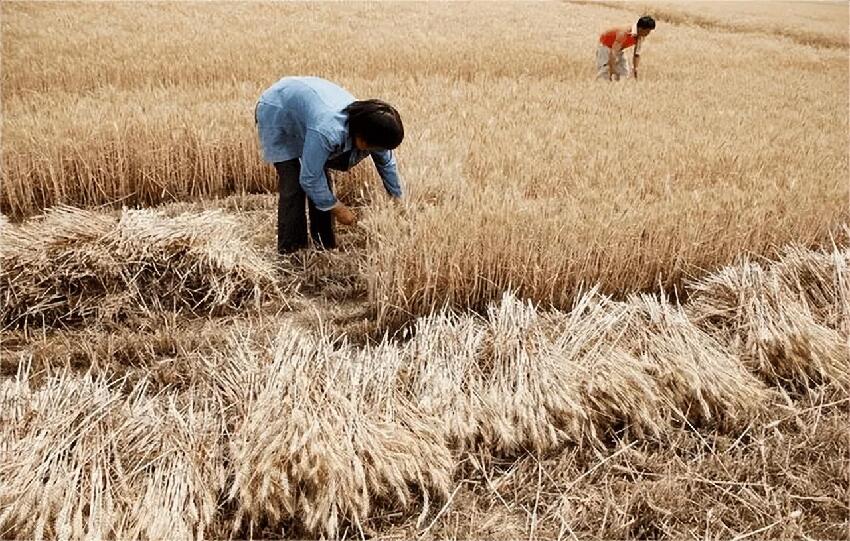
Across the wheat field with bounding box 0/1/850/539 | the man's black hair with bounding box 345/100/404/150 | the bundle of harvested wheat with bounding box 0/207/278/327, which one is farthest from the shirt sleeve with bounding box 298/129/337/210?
the bundle of harvested wheat with bounding box 0/207/278/327

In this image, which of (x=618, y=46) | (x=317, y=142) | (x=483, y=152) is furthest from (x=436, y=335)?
(x=618, y=46)

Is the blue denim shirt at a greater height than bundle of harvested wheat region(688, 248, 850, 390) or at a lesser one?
greater

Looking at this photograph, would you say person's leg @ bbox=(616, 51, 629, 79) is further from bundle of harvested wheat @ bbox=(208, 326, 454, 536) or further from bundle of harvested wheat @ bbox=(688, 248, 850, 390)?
bundle of harvested wheat @ bbox=(208, 326, 454, 536)

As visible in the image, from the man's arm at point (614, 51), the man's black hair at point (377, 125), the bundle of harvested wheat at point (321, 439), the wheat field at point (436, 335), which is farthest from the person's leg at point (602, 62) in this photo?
the bundle of harvested wheat at point (321, 439)

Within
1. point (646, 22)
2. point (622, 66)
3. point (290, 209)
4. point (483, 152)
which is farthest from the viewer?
point (622, 66)

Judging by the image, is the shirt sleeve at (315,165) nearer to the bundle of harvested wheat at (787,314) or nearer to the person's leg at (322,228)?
the person's leg at (322,228)

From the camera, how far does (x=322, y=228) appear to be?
353 cm

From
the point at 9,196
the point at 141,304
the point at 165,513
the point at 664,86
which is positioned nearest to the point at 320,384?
the point at 165,513

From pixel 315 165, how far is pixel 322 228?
2.26ft

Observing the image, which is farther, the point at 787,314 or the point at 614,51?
the point at 614,51

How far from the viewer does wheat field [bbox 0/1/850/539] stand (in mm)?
1888

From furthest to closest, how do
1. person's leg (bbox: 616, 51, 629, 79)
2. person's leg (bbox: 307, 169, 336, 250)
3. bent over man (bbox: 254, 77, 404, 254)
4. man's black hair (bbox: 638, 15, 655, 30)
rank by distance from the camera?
1. person's leg (bbox: 616, 51, 629, 79)
2. man's black hair (bbox: 638, 15, 655, 30)
3. person's leg (bbox: 307, 169, 336, 250)
4. bent over man (bbox: 254, 77, 404, 254)

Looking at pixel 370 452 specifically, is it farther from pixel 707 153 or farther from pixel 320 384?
pixel 707 153

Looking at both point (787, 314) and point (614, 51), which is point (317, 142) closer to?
point (787, 314)
